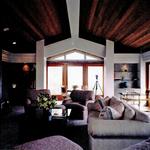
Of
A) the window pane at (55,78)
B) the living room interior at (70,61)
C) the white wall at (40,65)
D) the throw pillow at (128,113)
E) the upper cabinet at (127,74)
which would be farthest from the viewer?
the window pane at (55,78)

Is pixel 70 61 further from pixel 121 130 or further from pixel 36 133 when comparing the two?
pixel 121 130

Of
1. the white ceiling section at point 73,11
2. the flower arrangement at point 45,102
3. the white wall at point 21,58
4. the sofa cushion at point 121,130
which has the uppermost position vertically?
the white ceiling section at point 73,11

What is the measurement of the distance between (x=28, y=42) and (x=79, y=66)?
102 inches

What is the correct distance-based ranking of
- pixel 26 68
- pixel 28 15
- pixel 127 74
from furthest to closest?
pixel 127 74 < pixel 26 68 < pixel 28 15

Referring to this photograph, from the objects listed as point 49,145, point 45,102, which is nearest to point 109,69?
point 45,102

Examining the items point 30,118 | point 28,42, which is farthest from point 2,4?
point 28,42

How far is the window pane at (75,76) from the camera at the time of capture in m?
10.6

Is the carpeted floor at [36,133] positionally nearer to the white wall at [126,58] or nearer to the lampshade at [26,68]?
the lampshade at [26,68]

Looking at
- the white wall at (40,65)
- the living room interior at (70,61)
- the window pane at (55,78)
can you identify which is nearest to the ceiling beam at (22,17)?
the living room interior at (70,61)

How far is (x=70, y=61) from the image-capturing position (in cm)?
1053

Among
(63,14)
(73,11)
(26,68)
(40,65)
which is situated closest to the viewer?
(73,11)

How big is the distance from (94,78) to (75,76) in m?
0.90

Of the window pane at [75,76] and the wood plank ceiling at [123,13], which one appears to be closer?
the wood plank ceiling at [123,13]

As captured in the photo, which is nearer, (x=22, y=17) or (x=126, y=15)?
(x=126, y=15)
